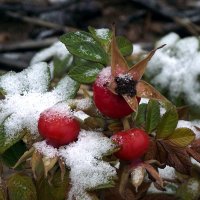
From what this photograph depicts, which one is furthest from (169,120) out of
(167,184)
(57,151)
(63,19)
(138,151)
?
(63,19)

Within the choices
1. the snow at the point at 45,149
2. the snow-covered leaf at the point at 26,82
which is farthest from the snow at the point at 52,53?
the snow at the point at 45,149

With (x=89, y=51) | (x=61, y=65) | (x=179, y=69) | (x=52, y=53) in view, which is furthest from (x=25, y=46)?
(x=89, y=51)

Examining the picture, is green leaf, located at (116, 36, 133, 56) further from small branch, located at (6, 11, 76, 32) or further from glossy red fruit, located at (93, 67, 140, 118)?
small branch, located at (6, 11, 76, 32)

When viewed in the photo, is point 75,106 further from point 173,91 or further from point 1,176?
point 173,91

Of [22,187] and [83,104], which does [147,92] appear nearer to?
[83,104]

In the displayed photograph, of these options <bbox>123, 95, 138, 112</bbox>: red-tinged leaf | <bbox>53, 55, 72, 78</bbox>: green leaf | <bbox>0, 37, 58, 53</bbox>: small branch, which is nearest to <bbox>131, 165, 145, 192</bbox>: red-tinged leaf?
<bbox>123, 95, 138, 112</bbox>: red-tinged leaf

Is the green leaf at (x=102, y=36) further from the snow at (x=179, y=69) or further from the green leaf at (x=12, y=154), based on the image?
the snow at (x=179, y=69)

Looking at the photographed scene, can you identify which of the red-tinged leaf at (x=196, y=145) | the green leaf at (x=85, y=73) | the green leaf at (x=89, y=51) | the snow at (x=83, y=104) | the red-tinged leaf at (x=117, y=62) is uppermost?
the red-tinged leaf at (x=117, y=62)
